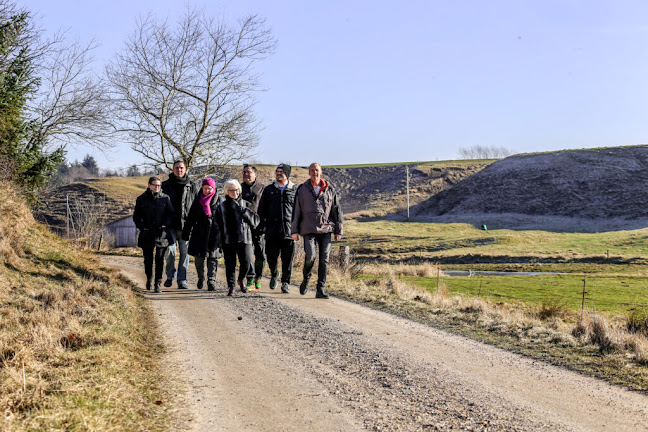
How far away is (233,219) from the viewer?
39.7 ft

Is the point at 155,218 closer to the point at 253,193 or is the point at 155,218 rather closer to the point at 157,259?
the point at 157,259

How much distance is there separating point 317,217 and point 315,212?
10 cm

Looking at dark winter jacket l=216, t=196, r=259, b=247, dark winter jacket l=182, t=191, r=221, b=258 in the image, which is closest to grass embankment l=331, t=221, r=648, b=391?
dark winter jacket l=216, t=196, r=259, b=247

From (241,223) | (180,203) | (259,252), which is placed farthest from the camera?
(259,252)

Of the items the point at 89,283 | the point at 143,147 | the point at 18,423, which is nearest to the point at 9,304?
the point at 89,283

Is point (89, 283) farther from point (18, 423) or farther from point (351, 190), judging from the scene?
point (351, 190)

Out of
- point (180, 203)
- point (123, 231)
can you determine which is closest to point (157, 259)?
point (180, 203)

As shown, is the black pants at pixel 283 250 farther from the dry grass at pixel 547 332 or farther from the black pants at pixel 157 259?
the black pants at pixel 157 259

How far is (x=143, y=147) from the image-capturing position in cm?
2997

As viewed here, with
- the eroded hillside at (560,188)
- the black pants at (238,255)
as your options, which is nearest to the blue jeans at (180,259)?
the black pants at (238,255)

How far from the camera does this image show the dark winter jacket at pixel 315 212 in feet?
39.1

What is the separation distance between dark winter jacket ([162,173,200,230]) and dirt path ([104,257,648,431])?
13.0 ft

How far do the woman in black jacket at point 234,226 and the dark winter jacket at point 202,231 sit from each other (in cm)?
15

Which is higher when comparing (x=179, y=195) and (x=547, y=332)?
(x=179, y=195)
